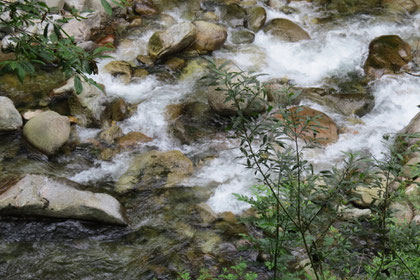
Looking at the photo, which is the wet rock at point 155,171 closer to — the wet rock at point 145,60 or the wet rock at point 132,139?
the wet rock at point 132,139

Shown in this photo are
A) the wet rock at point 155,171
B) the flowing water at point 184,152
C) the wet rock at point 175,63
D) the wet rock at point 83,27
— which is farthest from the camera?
the wet rock at point 83,27

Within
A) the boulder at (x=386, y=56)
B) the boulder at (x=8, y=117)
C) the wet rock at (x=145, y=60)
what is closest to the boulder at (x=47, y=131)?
the boulder at (x=8, y=117)

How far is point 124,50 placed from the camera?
8.87 meters

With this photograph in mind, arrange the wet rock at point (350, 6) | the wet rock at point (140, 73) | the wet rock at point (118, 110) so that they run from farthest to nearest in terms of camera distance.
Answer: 1. the wet rock at point (350, 6)
2. the wet rock at point (140, 73)
3. the wet rock at point (118, 110)

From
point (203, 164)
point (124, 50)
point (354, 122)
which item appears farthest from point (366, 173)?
point (124, 50)

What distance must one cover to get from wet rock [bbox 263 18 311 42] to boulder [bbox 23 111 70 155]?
5.83 meters

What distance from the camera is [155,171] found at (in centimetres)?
592

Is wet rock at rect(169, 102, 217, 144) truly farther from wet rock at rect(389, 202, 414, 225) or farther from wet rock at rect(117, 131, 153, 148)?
wet rock at rect(389, 202, 414, 225)

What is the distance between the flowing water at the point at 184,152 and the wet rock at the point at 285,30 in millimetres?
227

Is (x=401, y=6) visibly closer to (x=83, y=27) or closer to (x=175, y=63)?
(x=175, y=63)

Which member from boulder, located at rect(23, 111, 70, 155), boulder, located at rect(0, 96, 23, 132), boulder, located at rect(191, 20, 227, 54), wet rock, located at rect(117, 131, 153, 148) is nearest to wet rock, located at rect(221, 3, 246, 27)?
boulder, located at rect(191, 20, 227, 54)

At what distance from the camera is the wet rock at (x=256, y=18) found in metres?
10.1

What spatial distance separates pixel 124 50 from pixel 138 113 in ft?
7.47

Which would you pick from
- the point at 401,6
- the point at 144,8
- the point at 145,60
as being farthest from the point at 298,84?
the point at 401,6
